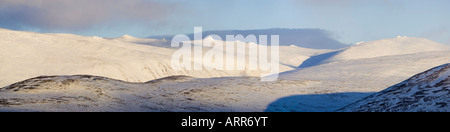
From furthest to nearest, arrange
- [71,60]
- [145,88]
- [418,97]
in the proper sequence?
[71,60] → [145,88] → [418,97]

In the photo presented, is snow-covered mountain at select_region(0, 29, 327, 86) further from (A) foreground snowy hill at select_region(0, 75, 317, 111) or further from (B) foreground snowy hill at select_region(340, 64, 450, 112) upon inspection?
(B) foreground snowy hill at select_region(340, 64, 450, 112)

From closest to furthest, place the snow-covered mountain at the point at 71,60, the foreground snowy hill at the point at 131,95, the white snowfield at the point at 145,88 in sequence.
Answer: the foreground snowy hill at the point at 131,95, the white snowfield at the point at 145,88, the snow-covered mountain at the point at 71,60

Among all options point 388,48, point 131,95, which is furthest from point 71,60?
point 388,48

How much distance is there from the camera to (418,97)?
1031cm

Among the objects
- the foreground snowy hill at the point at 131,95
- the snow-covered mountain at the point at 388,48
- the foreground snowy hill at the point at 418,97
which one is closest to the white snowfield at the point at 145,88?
the foreground snowy hill at the point at 131,95

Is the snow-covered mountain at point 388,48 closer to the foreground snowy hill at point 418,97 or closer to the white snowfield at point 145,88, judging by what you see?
the white snowfield at point 145,88

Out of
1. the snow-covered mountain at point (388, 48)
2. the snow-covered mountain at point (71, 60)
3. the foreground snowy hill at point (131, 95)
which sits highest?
the snow-covered mountain at point (388, 48)

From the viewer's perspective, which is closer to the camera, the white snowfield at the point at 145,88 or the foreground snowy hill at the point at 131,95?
the foreground snowy hill at the point at 131,95

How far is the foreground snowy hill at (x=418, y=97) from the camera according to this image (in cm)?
946

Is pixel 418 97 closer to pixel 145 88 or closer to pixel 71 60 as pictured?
pixel 145 88

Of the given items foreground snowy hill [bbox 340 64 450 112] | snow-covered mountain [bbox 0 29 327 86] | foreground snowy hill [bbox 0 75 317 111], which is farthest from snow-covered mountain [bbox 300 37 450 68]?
foreground snowy hill [bbox 340 64 450 112]

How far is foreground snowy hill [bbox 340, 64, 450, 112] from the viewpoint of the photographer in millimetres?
9461
